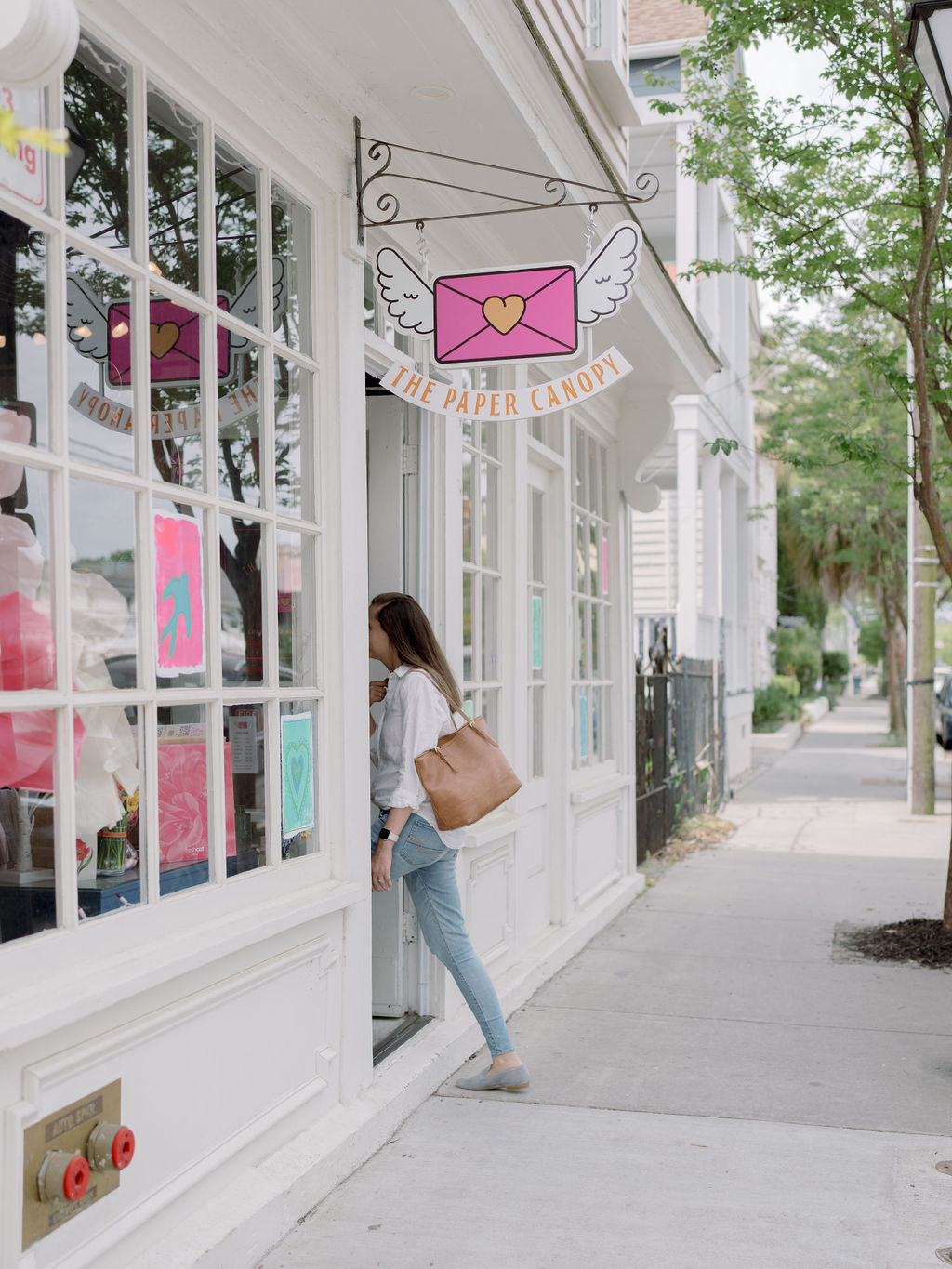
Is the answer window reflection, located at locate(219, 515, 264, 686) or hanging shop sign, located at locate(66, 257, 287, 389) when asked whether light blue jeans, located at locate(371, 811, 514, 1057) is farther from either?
hanging shop sign, located at locate(66, 257, 287, 389)

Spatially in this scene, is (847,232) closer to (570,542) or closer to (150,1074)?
(570,542)

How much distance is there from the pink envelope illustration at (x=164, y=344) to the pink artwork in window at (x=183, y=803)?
92 cm

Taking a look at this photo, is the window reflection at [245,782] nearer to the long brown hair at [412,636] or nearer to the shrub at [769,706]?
the long brown hair at [412,636]

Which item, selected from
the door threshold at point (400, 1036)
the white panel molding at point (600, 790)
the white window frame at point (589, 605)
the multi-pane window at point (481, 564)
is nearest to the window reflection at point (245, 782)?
the door threshold at point (400, 1036)

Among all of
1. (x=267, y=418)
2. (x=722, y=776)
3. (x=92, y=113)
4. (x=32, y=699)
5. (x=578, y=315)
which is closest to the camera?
(x=32, y=699)

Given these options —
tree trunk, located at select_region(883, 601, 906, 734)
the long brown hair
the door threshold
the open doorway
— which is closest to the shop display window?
the open doorway

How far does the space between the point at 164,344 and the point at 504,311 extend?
135 centimetres

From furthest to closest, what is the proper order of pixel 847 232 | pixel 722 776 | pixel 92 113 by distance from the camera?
1. pixel 722 776
2. pixel 847 232
3. pixel 92 113

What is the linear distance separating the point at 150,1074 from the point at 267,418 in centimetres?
185

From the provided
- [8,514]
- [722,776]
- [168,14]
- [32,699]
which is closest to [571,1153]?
[32,699]

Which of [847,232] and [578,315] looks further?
[847,232]

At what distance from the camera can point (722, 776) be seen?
15.1m

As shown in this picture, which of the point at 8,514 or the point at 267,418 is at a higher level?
the point at 267,418

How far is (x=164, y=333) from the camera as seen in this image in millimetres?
3227
